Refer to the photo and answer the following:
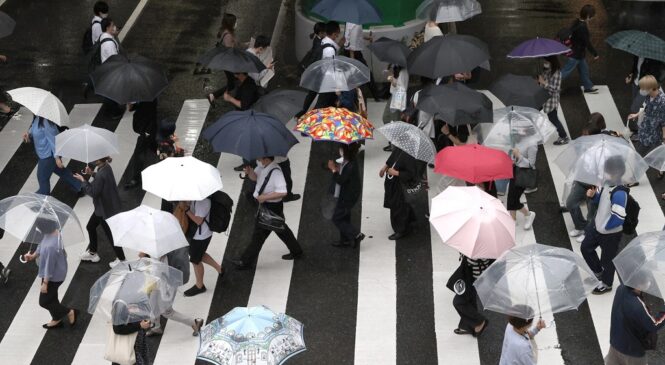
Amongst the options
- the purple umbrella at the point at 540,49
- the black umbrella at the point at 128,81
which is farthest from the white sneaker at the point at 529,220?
the black umbrella at the point at 128,81

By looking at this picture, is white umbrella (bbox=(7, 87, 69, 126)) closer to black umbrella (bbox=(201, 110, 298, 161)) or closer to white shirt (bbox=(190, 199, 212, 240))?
black umbrella (bbox=(201, 110, 298, 161))

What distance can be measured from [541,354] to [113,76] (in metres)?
6.35

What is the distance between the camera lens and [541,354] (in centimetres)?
1109

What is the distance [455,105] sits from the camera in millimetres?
13148

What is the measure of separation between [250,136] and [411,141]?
1.83 metres

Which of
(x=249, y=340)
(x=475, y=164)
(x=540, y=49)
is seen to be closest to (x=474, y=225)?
(x=475, y=164)

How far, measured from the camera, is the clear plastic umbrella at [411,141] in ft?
40.0

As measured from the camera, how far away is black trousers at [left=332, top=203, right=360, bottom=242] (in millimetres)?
12688

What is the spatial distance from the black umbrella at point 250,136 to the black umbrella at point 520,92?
10.3 ft

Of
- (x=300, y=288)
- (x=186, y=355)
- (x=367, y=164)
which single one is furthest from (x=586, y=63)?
(x=186, y=355)

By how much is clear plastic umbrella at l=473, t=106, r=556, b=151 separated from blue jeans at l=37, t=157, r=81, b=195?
17.9 feet

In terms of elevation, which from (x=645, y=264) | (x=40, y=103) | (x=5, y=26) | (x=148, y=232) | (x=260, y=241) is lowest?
(x=260, y=241)

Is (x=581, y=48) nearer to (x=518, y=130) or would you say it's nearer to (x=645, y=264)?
(x=518, y=130)

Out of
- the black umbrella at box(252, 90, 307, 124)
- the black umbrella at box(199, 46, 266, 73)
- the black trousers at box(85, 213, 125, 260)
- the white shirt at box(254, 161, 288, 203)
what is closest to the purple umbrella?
the black umbrella at box(252, 90, 307, 124)
